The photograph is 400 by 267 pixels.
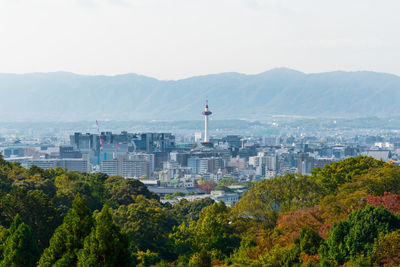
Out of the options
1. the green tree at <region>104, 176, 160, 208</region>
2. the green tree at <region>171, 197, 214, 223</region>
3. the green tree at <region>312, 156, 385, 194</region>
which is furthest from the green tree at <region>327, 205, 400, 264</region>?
the green tree at <region>171, 197, 214, 223</region>

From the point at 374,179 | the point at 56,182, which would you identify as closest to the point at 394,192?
the point at 374,179

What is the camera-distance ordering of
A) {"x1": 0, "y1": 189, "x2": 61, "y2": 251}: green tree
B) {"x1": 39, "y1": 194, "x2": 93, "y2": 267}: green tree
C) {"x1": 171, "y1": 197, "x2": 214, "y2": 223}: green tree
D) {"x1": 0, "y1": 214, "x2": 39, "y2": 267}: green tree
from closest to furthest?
{"x1": 39, "y1": 194, "x2": 93, "y2": 267}: green tree, {"x1": 0, "y1": 214, "x2": 39, "y2": 267}: green tree, {"x1": 0, "y1": 189, "x2": 61, "y2": 251}: green tree, {"x1": 171, "y1": 197, "x2": 214, "y2": 223}: green tree

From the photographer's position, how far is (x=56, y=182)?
33.0m

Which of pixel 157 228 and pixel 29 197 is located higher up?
pixel 29 197

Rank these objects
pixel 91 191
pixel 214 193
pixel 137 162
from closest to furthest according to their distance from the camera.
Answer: pixel 91 191, pixel 214 193, pixel 137 162

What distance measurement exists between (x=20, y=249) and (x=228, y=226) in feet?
34.6

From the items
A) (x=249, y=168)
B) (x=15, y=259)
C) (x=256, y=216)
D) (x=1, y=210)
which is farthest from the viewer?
(x=249, y=168)

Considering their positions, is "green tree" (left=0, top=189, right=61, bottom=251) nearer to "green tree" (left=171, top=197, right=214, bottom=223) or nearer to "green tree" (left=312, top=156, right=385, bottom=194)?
"green tree" (left=312, top=156, right=385, bottom=194)

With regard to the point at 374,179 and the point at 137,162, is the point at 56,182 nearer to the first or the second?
the point at 374,179

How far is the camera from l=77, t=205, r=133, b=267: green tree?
1283 centimetres

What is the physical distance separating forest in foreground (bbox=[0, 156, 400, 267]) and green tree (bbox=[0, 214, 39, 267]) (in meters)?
0.02

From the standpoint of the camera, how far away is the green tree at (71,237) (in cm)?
1366

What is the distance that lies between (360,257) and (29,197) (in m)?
11.0

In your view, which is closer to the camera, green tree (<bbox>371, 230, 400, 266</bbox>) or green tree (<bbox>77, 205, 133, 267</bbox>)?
green tree (<bbox>77, 205, 133, 267</bbox>)
